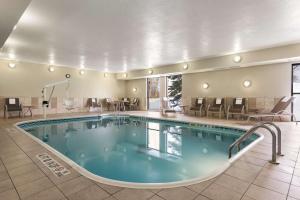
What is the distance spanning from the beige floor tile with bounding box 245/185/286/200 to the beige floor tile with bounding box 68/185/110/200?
1.34 m

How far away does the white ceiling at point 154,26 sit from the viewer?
287 cm

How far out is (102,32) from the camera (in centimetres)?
407

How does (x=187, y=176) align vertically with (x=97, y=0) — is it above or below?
below

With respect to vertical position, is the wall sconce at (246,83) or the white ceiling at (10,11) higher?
the white ceiling at (10,11)

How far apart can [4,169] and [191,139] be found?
3875mm

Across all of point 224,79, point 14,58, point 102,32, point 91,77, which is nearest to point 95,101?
point 91,77

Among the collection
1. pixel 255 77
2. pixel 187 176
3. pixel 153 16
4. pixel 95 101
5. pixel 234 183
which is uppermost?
pixel 153 16

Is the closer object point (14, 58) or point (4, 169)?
point (4, 169)

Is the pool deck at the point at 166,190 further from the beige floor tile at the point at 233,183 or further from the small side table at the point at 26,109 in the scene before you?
the small side table at the point at 26,109

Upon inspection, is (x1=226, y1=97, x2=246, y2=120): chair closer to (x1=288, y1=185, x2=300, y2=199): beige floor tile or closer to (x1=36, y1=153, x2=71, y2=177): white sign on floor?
(x1=288, y1=185, x2=300, y2=199): beige floor tile

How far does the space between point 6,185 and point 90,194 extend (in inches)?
37.3

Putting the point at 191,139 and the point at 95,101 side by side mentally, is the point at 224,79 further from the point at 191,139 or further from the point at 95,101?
the point at 95,101

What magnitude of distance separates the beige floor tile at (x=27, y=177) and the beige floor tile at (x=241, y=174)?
7.27ft

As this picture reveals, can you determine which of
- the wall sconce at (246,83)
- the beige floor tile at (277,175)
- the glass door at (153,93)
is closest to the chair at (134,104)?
the glass door at (153,93)
